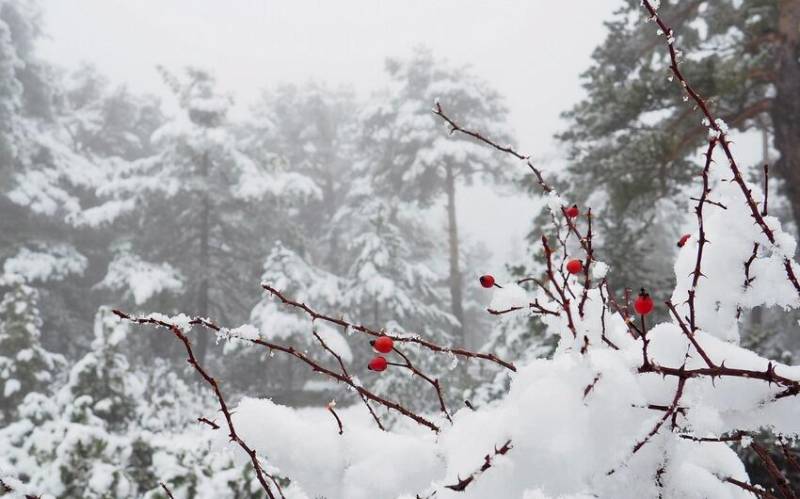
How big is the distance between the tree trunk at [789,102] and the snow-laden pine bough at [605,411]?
6.16 metres

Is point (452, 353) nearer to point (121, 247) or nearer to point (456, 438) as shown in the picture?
point (456, 438)

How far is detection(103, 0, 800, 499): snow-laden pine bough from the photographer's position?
3.43ft

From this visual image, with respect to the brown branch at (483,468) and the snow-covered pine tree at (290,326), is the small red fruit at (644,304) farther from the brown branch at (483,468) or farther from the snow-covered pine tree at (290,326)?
the snow-covered pine tree at (290,326)

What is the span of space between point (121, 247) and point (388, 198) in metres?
9.47

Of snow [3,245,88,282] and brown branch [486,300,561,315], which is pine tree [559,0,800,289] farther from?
snow [3,245,88,282]

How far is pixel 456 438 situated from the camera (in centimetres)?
115

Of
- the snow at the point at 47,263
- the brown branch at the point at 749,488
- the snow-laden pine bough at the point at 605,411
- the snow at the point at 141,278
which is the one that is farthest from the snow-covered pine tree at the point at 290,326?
the brown branch at the point at 749,488

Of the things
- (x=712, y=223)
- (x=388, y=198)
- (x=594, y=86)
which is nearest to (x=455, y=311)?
(x=388, y=198)

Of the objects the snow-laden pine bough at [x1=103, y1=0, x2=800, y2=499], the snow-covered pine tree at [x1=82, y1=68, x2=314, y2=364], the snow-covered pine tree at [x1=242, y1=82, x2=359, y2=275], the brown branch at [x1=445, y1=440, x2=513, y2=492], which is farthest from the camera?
the snow-covered pine tree at [x1=242, y1=82, x2=359, y2=275]

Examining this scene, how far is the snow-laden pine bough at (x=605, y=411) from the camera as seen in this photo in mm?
1046

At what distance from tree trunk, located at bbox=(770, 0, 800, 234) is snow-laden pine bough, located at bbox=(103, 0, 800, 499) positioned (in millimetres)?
6156

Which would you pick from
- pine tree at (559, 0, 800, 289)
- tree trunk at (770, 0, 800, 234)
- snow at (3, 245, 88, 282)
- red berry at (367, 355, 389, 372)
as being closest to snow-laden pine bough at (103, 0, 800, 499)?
red berry at (367, 355, 389, 372)

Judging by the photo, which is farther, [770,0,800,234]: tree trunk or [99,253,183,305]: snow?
[99,253,183,305]: snow

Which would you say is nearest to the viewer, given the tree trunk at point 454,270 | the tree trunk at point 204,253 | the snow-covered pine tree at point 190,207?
the snow-covered pine tree at point 190,207
